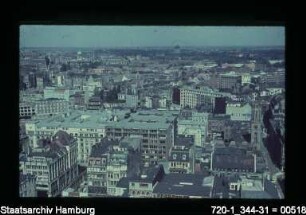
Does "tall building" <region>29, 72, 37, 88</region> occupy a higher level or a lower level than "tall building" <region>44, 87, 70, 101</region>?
higher

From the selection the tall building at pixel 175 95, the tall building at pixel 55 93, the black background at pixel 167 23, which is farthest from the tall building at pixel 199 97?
the tall building at pixel 55 93

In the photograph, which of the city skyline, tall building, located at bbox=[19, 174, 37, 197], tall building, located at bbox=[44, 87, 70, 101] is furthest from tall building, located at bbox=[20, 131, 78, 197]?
the city skyline

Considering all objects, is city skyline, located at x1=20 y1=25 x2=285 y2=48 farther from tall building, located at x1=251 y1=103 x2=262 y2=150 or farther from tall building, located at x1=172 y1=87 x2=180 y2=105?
tall building, located at x1=251 y1=103 x2=262 y2=150

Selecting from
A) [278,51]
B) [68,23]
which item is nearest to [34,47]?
[68,23]

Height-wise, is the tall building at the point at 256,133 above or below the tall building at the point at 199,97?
below

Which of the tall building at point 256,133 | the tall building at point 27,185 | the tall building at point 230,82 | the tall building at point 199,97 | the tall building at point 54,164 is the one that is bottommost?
the tall building at point 27,185

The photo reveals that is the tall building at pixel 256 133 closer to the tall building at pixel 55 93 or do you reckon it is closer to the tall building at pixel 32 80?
the tall building at pixel 55 93
